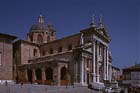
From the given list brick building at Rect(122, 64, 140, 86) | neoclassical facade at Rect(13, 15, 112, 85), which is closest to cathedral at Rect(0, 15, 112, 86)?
neoclassical facade at Rect(13, 15, 112, 85)

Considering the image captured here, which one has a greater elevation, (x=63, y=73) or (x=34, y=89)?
(x=63, y=73)

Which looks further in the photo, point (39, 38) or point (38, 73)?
point (39, 38)

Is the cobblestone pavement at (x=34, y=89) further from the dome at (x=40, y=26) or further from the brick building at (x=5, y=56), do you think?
the dome at (x=40, y=26)

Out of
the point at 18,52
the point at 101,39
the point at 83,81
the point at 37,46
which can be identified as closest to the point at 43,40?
the point at 37,46

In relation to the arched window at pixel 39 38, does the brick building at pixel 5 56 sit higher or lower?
lower

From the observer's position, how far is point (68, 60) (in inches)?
1687

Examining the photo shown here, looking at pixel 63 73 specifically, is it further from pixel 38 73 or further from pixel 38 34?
pixel 38 34

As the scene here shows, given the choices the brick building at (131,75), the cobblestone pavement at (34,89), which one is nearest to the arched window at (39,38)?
the brick building at (131,75)

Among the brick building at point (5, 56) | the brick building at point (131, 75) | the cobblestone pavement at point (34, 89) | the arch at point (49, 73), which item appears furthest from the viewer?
the brick building at point (131, 75)

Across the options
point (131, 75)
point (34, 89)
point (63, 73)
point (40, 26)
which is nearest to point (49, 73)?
point (63, 73)

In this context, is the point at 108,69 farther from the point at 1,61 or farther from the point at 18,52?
the point at 1,61

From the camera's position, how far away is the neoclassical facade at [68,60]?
42.1 meters

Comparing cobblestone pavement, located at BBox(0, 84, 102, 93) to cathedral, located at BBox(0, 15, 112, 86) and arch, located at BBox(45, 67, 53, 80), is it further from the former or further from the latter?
arch, located at BBox(45, 67, 53, 80)

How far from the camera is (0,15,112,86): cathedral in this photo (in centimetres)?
4209
